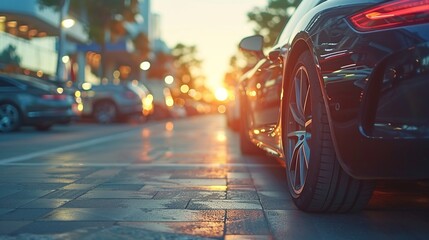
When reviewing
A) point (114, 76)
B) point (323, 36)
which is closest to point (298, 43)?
point (323, 36)

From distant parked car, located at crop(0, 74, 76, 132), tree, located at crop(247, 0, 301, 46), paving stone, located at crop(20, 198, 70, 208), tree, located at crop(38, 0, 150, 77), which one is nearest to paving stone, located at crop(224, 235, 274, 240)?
paving stone, located at crop(20, 198, 70, 208)

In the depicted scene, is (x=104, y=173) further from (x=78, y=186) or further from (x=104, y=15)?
(x=104, y=15)

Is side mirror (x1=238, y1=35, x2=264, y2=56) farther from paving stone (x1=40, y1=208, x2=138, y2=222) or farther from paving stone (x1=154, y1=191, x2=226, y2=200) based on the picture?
paving stone (x1=40, y1=208, x2=138, y2=222)

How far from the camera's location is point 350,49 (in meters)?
3.43

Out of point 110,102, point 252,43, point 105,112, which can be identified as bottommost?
point 105,112

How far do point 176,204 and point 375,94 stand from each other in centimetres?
193

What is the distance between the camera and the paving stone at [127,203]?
14.9 feet

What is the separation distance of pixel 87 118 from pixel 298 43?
1926 cm

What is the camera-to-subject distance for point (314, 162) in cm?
383

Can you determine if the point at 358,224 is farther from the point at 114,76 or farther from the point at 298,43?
the point at 114,76

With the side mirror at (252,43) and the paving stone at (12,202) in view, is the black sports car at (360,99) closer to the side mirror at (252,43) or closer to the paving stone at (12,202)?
the side mirror at (252,43)

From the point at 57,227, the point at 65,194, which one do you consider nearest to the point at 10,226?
the point at 57,227

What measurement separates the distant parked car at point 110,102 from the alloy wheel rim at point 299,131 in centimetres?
1800

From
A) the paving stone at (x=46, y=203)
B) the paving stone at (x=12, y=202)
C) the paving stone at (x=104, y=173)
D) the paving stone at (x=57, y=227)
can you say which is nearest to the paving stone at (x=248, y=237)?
the paving stone at (x=57, y=227)
